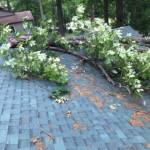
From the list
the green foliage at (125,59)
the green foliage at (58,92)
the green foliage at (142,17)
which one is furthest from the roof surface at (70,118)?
the green foliage at (142,17)

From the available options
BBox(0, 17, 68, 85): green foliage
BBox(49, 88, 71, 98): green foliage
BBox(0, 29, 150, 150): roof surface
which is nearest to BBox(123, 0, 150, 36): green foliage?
BBox(0, 29, 150, 150): roof surface

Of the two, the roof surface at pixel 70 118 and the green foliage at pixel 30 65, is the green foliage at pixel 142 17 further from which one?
the green foliage at pixel 30 65

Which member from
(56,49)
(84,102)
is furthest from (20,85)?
(56,49)

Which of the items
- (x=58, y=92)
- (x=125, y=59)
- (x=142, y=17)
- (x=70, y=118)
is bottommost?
(x=70, y=118)

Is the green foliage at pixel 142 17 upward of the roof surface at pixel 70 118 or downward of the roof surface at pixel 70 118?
upward

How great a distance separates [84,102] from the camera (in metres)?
3.14

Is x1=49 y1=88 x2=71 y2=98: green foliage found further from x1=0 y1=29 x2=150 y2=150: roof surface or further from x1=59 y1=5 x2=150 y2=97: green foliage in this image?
x1=59 y1=5 x2=150 y2=97: green foliage

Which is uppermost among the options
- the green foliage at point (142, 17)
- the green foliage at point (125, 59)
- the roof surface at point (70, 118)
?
the green foliage at point (142, 17)

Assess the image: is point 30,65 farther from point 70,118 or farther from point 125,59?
point 125,59

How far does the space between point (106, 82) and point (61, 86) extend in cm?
145

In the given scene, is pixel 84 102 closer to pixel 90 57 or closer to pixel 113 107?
pixel 113 107

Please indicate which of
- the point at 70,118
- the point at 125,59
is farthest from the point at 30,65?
the point at 125,59

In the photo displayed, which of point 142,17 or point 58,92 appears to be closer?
point 58,92

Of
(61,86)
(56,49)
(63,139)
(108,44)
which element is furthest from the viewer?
(56,49)
